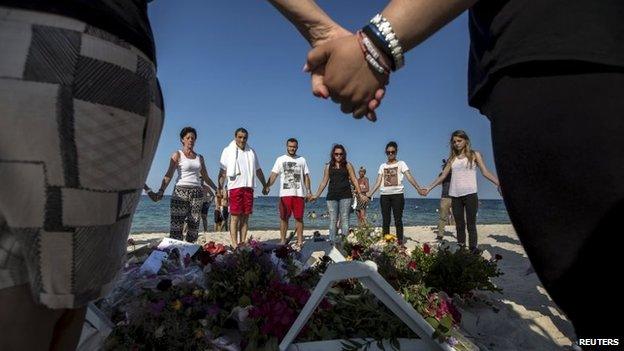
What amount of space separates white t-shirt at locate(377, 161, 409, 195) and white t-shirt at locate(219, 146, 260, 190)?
2887mm

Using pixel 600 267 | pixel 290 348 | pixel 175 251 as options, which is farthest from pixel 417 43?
pixel 175 251

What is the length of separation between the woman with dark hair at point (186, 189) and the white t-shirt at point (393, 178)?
389 centimetres

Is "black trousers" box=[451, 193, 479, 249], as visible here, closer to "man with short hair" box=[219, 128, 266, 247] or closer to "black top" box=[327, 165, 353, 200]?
"black top" box=[327, 165, 353, 200]

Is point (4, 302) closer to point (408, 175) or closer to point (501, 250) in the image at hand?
point (408, 175)

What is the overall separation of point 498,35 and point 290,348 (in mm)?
1957

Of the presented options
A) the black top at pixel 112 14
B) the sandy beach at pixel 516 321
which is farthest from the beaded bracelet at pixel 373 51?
the sandy beach at pixel 516 321

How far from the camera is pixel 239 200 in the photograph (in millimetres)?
7719

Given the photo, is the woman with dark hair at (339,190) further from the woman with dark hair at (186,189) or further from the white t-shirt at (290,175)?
the woman with dark hair at (186,189)

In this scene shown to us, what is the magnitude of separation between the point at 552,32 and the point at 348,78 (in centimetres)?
51

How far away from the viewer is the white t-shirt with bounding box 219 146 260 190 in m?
7.65

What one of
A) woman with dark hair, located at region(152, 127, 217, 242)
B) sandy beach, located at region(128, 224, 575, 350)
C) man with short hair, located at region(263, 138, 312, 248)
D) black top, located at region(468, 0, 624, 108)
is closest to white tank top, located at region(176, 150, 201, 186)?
woman with dark hair, located at region(152, 127, 217, 242)

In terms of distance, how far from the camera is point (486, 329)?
3617 mm

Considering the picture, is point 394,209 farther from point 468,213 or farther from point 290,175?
point 290,175

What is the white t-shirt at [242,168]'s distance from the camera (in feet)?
25.1
